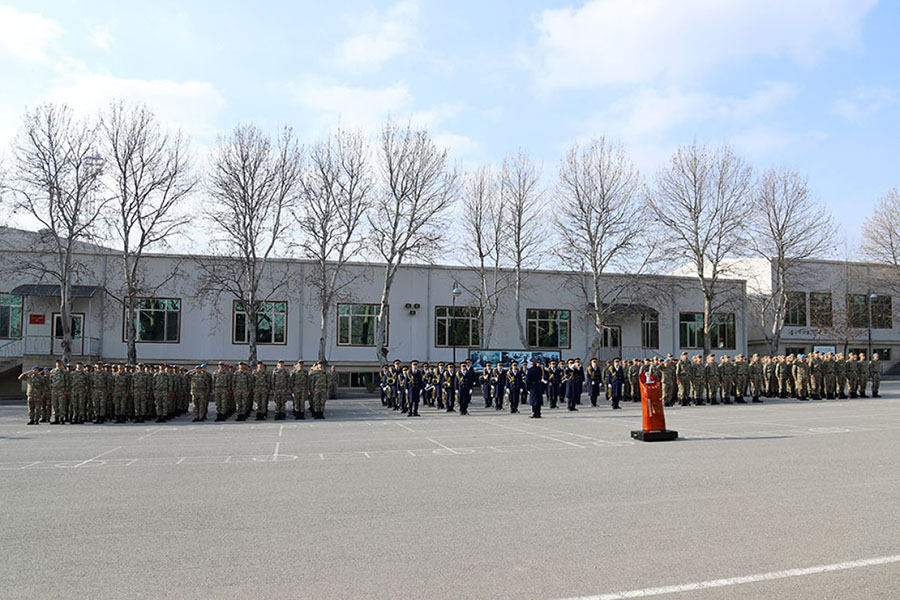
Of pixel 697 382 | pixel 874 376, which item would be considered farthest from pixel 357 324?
pixel 874 376

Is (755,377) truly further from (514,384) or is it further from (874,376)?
(514,384)

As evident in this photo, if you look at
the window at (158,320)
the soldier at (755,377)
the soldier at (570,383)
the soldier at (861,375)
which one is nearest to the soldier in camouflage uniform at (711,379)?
the soldier at (755,377)

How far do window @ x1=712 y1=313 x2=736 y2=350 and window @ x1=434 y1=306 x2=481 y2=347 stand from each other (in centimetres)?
1598

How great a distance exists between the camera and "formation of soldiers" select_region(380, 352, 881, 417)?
26.2 metres

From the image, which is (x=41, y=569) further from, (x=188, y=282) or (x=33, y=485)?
(x=188, y=282)

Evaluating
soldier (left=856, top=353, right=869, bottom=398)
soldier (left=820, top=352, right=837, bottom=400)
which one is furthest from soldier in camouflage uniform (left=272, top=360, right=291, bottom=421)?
soldier (left=856, top=353, right=869, bottom=398)

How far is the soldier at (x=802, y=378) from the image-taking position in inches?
1190

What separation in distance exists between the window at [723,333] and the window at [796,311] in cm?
871

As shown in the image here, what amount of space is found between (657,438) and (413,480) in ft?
21.5

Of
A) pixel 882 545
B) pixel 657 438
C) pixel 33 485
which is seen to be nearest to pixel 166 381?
pixel 33 485

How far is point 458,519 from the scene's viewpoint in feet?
25.3

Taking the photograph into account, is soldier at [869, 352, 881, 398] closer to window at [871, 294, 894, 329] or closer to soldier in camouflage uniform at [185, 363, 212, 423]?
soldier in camouflage uniform at [185, 363, 212, 423]

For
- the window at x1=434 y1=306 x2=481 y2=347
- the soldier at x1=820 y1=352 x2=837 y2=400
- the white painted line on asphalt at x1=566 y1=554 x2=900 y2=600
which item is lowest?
the white painted line on asphalt at x1=566 y1=554 x2=900 y2=600

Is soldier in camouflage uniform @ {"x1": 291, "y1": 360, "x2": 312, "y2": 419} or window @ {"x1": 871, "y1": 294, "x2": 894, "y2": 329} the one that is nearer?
soldier in camouflage uniform @ {"x1": 291, "y1": 360, "x2": 312, "y2": 419}
